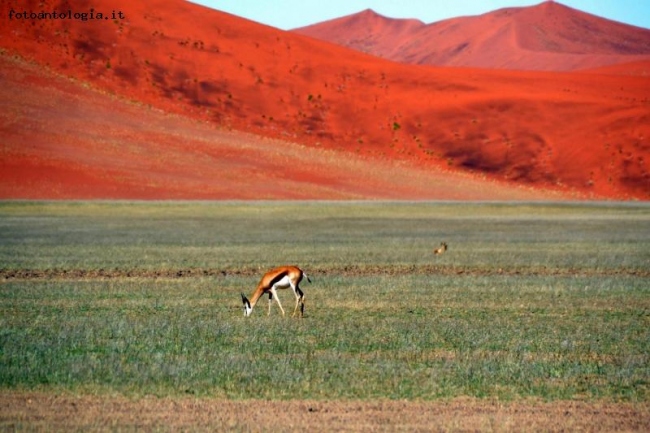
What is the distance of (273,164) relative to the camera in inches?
3425

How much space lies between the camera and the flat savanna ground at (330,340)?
1130 cm

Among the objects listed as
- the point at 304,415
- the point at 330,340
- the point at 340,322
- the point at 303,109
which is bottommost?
the point at 340,322

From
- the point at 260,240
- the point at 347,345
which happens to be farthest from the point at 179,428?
the point at 260,240

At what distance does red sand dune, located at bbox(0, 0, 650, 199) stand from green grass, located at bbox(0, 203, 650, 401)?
144 feet

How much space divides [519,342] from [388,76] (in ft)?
342

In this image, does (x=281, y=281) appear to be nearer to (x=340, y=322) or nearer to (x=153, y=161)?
(x=340, y=322)

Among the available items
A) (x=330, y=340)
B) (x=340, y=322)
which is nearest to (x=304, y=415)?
(x=330, y=340)

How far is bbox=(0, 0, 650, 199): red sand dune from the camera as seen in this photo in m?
87.1

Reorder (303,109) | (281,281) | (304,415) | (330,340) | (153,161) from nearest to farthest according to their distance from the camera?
(304,415) → (330,340) → (281,281) → (153,161) → (303,109)

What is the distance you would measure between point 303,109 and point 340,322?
88151 millimetres

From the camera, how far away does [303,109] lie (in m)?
105

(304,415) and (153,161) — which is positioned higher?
(304,415)

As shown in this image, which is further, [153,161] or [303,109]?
[303,109]

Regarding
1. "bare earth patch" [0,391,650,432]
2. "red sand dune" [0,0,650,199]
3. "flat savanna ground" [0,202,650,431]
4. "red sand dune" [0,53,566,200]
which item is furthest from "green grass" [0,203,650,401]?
"red sand dune" [0,0,650,199]
